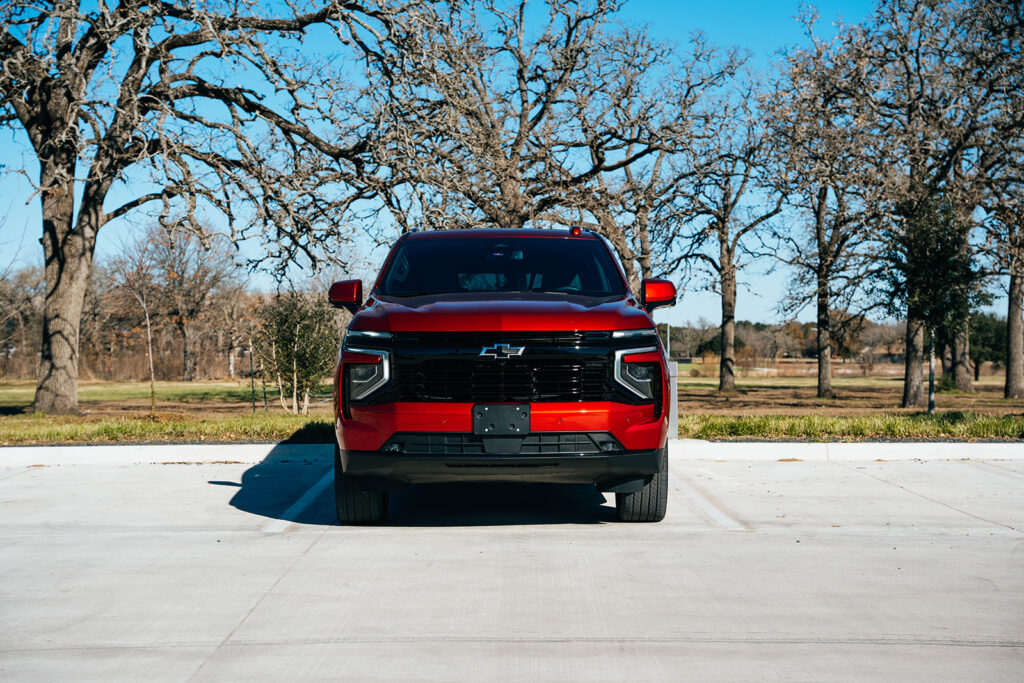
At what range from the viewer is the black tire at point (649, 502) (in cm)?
634

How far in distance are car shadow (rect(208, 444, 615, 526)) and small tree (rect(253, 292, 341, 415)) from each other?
378 inches

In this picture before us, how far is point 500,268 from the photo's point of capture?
Result: 702 cm

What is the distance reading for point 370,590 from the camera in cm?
477

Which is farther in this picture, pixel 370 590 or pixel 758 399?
pixel 758 399

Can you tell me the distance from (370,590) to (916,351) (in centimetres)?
2585

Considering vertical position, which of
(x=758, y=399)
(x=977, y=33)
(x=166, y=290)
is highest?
(x=977, y=33)

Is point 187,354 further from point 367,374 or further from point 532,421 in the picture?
point 532,421

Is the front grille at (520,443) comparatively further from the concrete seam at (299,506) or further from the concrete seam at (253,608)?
the concrete seam at (299,506)

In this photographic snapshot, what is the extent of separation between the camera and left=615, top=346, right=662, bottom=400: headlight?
5.71m

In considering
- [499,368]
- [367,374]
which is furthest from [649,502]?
[367,374]

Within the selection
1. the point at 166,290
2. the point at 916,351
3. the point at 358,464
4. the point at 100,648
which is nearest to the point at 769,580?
the point at 358,464

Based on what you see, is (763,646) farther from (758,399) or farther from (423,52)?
(758,399)

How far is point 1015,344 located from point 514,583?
1278 inches

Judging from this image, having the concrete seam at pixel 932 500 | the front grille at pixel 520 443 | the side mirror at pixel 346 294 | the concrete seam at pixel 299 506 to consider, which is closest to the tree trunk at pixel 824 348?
the concrete seam at pixel 932 500
